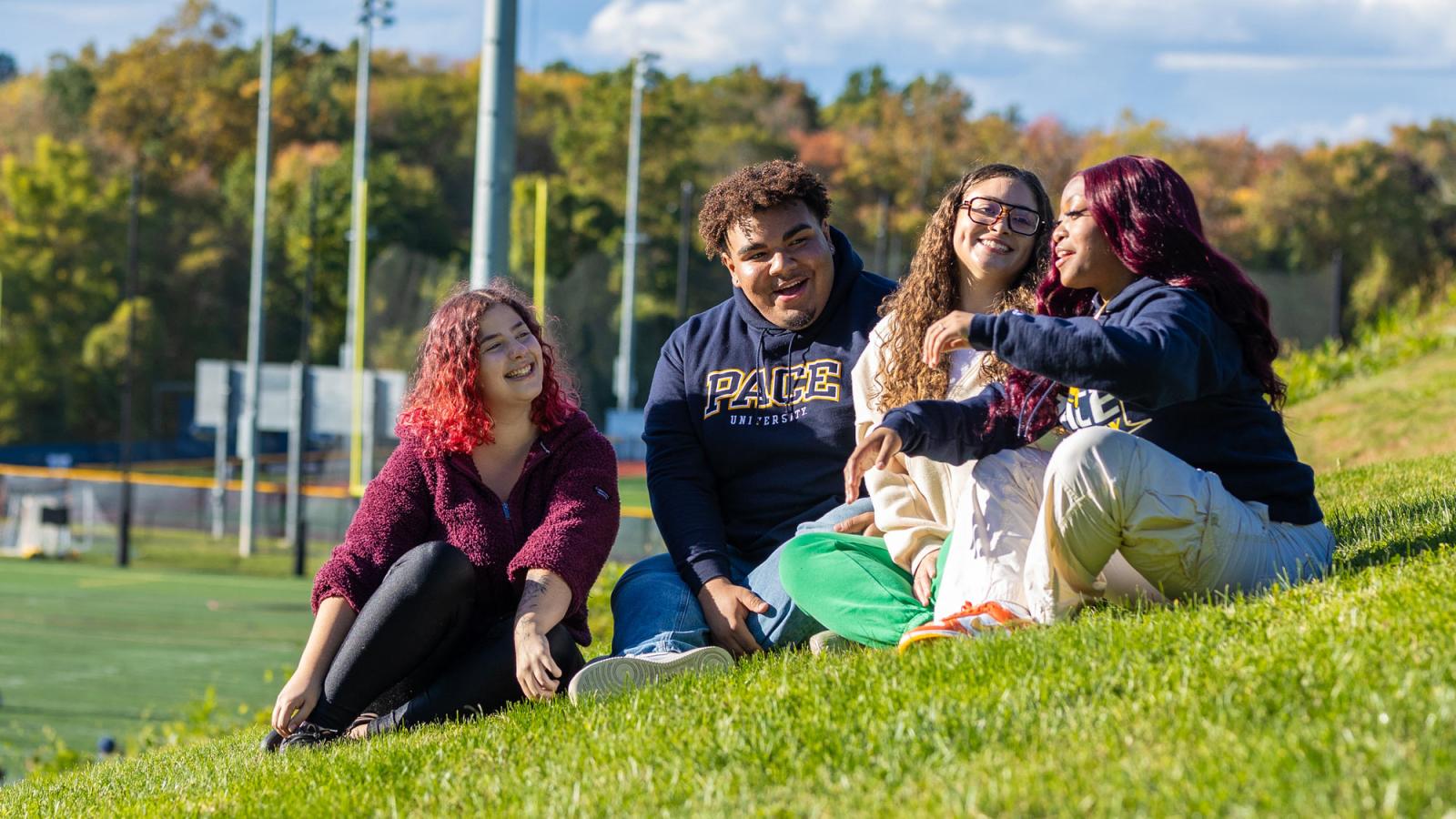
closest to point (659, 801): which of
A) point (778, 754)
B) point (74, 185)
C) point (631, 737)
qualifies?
point (778, 754)

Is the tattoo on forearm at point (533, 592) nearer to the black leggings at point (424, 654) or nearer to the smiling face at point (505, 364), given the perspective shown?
the black leggings at point (424, 654)

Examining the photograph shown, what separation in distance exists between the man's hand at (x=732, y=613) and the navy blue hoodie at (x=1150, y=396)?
0.87 meters

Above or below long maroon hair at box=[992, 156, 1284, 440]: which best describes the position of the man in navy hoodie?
below

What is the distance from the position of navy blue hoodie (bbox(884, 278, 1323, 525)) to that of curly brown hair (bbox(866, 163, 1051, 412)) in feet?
0.81

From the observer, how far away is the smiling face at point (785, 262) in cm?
473

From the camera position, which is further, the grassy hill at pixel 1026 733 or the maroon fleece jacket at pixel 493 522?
the maroon fleece jacket at pixel 493 522

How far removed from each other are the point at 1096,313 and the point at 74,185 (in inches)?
2115

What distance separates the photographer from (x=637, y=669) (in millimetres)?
4160

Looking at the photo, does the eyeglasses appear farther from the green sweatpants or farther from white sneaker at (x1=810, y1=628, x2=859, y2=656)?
white sneaker at (x1=810, y1=628, x2=859, y2=656)

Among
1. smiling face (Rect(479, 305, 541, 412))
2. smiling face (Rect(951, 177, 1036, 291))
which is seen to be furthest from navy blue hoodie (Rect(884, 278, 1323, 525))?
smiling face (Rect(479, 305, 541, 412))

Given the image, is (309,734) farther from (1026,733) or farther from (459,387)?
(1026,733)

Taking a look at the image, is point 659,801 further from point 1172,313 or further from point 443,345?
point 443,345

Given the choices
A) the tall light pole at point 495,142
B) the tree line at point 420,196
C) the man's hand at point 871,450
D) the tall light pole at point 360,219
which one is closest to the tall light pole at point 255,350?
the tall light pole at point 360,219

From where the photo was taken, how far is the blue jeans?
4.41m
